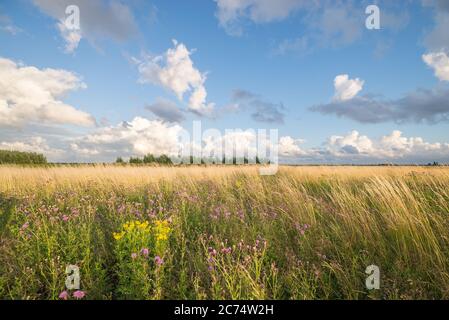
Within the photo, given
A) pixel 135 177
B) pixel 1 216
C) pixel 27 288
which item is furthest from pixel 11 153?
pixel 27 288

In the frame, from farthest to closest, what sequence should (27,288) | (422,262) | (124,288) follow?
1. (422,262)
2. (27,288)
3. (124,288)

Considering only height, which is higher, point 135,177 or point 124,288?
point 135,177

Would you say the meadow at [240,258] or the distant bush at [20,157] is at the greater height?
the distant bush at [20,157]

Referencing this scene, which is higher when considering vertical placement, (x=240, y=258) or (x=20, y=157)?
(x=20, y=157)

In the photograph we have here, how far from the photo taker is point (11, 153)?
38719 millimetres

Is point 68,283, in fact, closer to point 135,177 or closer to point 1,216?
point 1,216

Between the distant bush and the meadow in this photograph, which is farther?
the distant bush

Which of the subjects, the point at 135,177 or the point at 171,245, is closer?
the point at 171,245

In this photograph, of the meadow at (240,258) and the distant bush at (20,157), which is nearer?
the meadow at (240,258)

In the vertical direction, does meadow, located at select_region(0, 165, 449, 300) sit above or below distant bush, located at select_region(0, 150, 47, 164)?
below

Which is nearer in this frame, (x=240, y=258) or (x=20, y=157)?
(x=240, y=258)
